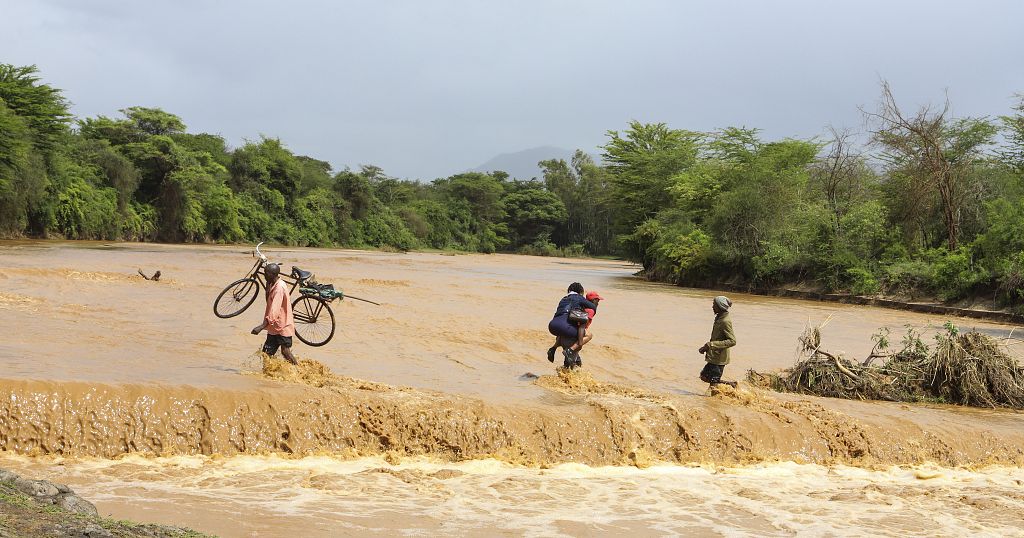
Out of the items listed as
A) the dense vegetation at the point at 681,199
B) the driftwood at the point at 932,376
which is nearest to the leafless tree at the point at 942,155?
the dense vegetation at the point at 681,199

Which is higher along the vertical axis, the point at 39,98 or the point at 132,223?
the point at 39,98

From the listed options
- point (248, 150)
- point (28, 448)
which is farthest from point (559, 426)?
point (248, 150)

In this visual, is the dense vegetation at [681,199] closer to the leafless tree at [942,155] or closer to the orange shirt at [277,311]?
the leafless tree at [942,155]

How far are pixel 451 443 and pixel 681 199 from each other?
125 ft

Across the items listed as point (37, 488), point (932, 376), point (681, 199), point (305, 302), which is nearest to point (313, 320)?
point (305, 302)

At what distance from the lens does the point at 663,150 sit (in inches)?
2216

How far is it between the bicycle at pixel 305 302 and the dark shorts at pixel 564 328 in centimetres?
280

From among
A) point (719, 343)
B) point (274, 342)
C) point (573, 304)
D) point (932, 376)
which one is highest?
point (573, 304)

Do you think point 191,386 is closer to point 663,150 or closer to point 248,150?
point 663,150

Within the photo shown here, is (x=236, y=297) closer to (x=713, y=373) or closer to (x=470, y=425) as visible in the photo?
(x=470, y=425)

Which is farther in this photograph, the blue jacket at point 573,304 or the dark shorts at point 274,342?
the blue jacket at point 573,304

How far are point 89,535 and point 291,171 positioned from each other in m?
69.7

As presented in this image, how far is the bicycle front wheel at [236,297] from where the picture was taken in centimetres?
1193

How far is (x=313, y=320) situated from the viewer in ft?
38.1
